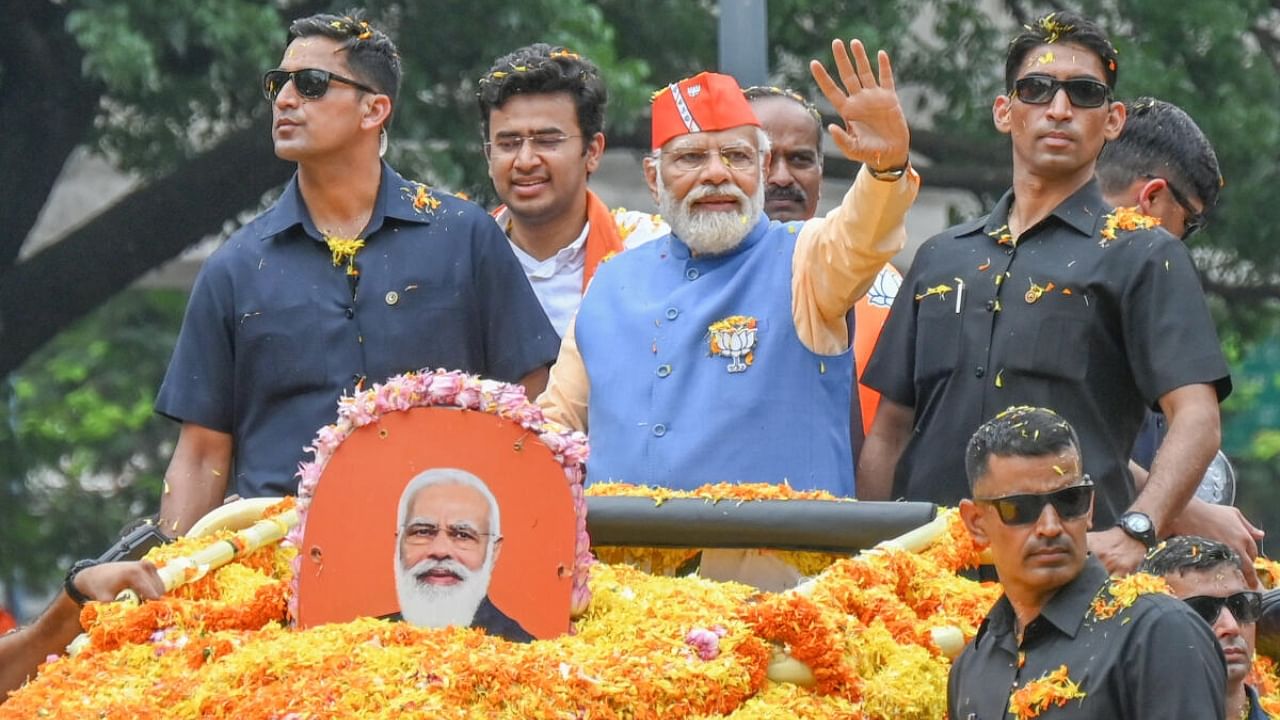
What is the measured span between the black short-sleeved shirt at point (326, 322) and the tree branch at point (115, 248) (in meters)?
6.49

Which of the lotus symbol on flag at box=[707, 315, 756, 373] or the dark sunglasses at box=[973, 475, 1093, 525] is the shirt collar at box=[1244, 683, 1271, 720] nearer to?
the dark sunglasses at box=[973, 475, 1093, 525]

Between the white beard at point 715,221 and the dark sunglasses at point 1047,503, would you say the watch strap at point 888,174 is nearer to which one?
the white beard at point 715,221

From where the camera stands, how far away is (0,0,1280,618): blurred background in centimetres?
1163

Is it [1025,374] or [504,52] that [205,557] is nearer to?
[1025,374]

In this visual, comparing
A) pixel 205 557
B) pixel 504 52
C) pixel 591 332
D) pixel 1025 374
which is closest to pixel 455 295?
pixel 591 332

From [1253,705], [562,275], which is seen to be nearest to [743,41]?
[562,275]

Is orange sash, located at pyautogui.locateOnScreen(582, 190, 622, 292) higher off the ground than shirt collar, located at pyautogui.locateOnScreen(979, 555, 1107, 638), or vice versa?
orange sash, located at pyautogui.locateOnScreen(582, 190, 622, 292)

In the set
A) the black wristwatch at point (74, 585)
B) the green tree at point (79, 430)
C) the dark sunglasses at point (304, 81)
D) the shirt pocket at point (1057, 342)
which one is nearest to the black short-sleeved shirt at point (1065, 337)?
the shirt pocket at point (1057, 342)

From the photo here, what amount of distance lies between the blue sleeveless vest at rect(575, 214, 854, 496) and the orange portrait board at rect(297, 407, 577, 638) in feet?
3.24

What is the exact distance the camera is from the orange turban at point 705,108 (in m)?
6.55

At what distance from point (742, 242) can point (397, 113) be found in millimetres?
5849

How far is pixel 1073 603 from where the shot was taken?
474cm

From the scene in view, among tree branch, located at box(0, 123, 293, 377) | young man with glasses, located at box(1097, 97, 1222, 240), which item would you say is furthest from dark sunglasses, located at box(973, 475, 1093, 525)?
tree branch, located at box(0, 123, 293, 377)

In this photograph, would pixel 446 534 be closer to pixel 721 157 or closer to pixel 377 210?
pixel 377 210
